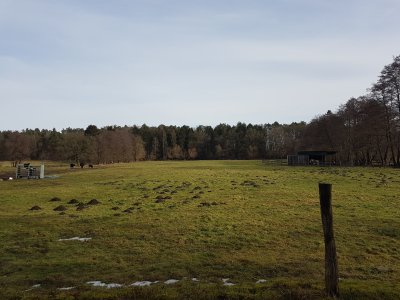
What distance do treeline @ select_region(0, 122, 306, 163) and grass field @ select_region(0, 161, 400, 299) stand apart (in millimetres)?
89109

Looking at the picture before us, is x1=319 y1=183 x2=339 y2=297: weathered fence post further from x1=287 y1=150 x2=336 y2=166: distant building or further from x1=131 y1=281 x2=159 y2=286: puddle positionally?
x1=287 y1=150 x2=336 y2=166: distant building

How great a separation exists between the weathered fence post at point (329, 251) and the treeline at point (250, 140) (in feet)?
223

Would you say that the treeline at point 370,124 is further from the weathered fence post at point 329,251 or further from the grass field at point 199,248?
the weathered fence post at point 329,251

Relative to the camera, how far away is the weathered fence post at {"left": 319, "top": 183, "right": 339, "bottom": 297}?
965 centimetres

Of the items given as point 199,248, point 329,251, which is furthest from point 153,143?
point 329,251

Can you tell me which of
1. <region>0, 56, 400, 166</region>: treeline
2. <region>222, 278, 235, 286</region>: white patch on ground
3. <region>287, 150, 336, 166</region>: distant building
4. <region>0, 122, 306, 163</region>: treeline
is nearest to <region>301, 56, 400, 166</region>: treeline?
<region>0, 56, 400, 166</region>: treeline

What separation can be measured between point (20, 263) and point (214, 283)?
752cm

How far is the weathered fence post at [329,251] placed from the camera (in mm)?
9648

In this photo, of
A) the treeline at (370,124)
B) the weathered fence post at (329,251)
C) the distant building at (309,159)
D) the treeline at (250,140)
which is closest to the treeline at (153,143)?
the treeline at (250,140)

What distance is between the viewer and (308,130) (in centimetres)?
11144

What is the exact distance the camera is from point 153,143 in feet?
570

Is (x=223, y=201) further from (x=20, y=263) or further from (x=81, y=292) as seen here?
(x=81, y=292)

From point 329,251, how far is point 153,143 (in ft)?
544

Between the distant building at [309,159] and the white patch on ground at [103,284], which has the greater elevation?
the distant building at [309,159]
